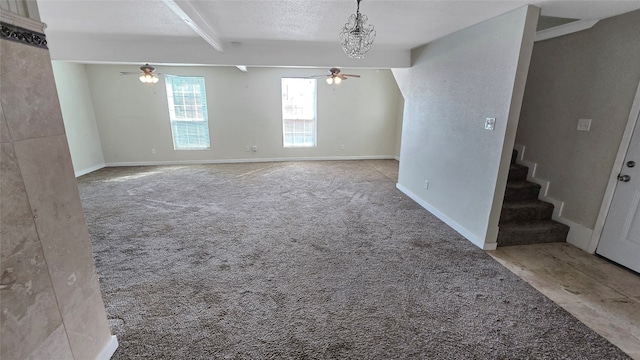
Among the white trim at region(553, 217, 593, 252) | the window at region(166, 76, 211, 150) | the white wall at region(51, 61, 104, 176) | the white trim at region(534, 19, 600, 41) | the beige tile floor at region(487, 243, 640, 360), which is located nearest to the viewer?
the beige tile floor at region(487, 243, 640, 360)

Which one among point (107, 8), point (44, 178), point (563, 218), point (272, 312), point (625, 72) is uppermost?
point (107, 8)

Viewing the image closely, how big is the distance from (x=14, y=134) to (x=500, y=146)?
11.1 feet

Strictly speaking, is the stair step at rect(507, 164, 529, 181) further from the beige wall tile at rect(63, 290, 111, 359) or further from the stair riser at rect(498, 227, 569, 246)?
the beige wall tile at rect(63, 290, 111, 359)

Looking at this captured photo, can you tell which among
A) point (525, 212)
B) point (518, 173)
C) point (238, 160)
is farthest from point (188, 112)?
point (525, 212)

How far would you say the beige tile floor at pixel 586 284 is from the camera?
187 centimetres

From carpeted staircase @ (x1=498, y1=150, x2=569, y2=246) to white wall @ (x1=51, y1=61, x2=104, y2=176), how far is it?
7.26 meters

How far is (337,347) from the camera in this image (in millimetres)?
1702

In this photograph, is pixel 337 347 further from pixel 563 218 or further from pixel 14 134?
pixel 563 218

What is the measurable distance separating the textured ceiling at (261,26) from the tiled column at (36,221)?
1577mm

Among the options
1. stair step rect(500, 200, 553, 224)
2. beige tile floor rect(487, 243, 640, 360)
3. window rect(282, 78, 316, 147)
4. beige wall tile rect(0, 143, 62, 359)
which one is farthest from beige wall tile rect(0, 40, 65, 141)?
window rect(282, 78, 316, 147)

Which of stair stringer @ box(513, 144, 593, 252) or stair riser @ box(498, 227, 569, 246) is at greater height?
stair stringer @ box(513, 144, 593, 252)

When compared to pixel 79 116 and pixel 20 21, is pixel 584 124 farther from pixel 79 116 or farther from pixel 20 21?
pixel 79 116

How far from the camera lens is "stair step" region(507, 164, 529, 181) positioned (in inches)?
138

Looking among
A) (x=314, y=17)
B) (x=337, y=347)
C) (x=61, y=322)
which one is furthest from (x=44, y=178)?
(x=314, y=17)
